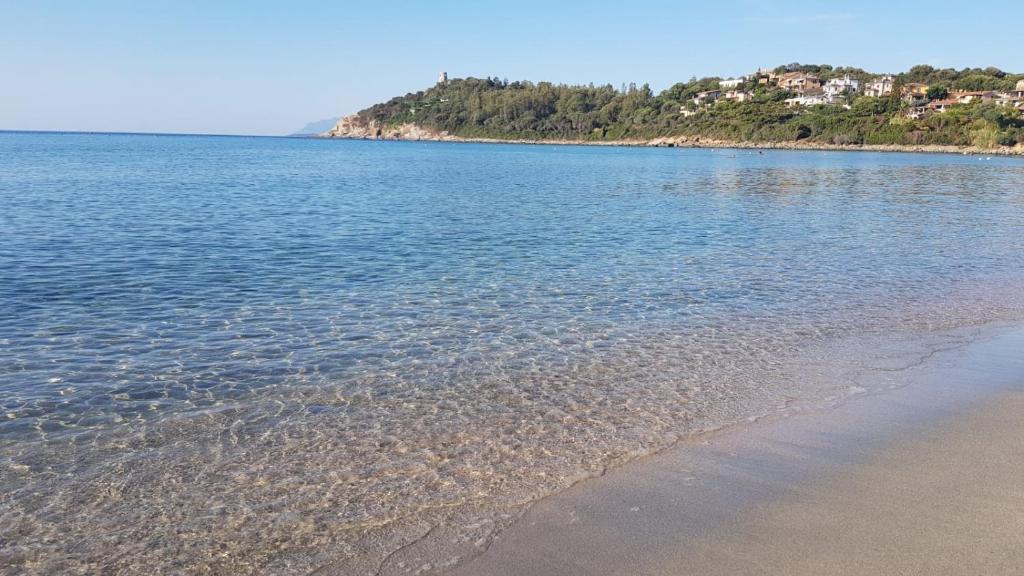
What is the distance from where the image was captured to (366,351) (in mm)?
10000

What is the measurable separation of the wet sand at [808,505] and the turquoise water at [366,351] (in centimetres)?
64

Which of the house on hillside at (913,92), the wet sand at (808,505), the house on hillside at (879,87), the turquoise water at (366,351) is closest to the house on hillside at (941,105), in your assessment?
the house on hillside at (913,92)

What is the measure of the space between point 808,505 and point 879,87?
21574 centimetres

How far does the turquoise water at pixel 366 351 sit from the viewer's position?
5.78 meters

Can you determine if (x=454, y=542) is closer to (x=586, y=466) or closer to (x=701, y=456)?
(x=586, y=466)

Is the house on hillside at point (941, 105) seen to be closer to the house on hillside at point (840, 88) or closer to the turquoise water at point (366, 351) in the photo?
the house on hillside at point (840, 88)

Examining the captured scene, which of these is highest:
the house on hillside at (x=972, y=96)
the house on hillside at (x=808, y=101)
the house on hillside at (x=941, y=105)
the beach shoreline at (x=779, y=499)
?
the house on hillside at (x=808, y=101)

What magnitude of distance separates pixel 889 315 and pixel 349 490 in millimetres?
10606

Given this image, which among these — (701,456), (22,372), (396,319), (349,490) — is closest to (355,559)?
(349,490)

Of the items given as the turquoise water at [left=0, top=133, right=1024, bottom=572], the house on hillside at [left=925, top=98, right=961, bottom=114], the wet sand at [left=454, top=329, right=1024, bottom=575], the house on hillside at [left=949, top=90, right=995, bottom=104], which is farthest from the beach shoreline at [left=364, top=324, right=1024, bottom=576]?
the house on hillside at [left=949, top=90, right=995, bottom=104]

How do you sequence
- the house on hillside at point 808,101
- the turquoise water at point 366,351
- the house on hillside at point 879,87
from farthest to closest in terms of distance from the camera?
the house on hillside at point 879,87 → the house on hillside at point 808,101 → the turquoise water at point 366,351

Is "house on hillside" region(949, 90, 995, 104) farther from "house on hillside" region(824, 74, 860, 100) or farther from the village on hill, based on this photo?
"house on hillside" region(824, 74, 860, 100)

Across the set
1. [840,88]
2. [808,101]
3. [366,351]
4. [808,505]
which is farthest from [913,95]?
[808,505]

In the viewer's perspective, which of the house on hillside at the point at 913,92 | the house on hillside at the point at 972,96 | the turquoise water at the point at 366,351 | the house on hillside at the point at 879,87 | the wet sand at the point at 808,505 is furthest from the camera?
the house on hillside at the point at 879,87
